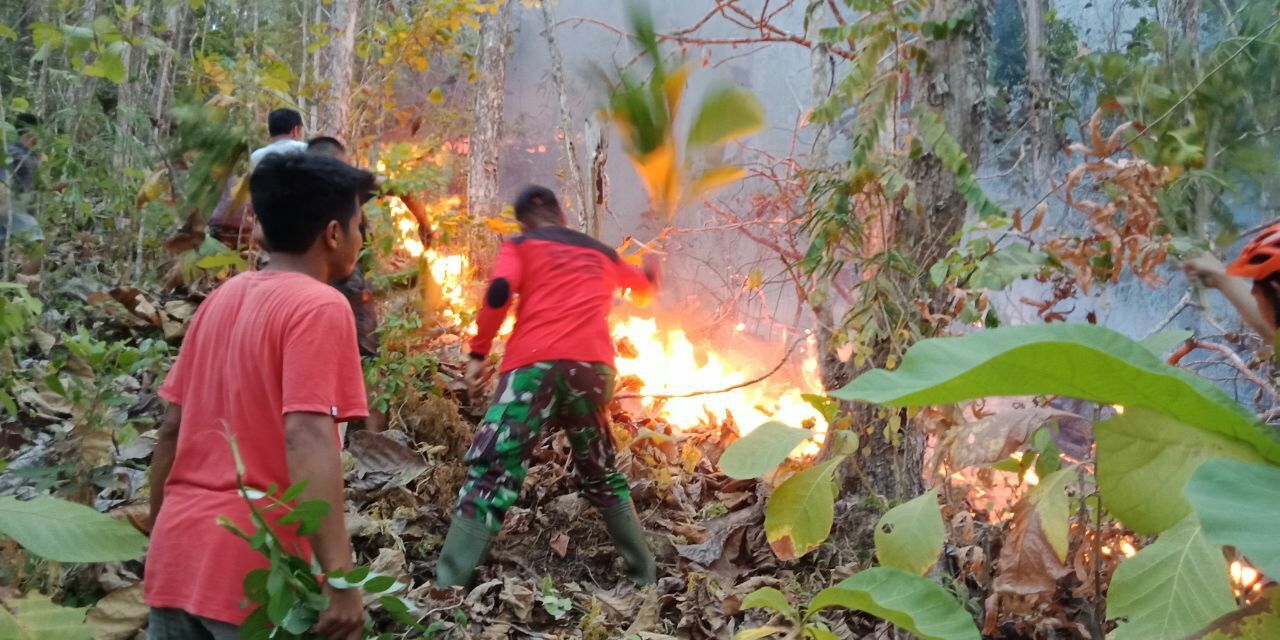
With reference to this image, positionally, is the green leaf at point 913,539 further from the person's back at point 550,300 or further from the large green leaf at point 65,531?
the person's back at point 550,300

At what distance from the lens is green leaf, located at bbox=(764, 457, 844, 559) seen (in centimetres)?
130

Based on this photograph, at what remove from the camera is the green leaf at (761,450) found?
1111mm

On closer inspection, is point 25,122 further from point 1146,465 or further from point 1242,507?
point 1242,507

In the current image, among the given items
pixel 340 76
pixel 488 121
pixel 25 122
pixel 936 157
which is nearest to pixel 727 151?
pixel 488 121

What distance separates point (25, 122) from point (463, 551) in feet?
14.4

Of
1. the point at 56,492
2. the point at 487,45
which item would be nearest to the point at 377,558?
the point at 56,492

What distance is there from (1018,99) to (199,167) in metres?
6.53

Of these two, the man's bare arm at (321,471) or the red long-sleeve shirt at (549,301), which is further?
the red long-sleeve shirt at (549,301)

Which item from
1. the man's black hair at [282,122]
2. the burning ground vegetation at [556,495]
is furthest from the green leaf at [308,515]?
the man's black hair at [282,122]

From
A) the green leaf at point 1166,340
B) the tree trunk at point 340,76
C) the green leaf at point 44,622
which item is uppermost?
the tree trunk at point 340,76

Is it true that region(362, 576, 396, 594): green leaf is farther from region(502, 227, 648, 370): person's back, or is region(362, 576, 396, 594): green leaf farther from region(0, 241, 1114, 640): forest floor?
region(502, 227, 648, 370): person's back

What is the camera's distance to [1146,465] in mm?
677

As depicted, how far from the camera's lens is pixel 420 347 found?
5.11 m

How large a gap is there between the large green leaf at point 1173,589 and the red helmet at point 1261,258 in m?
0.24
